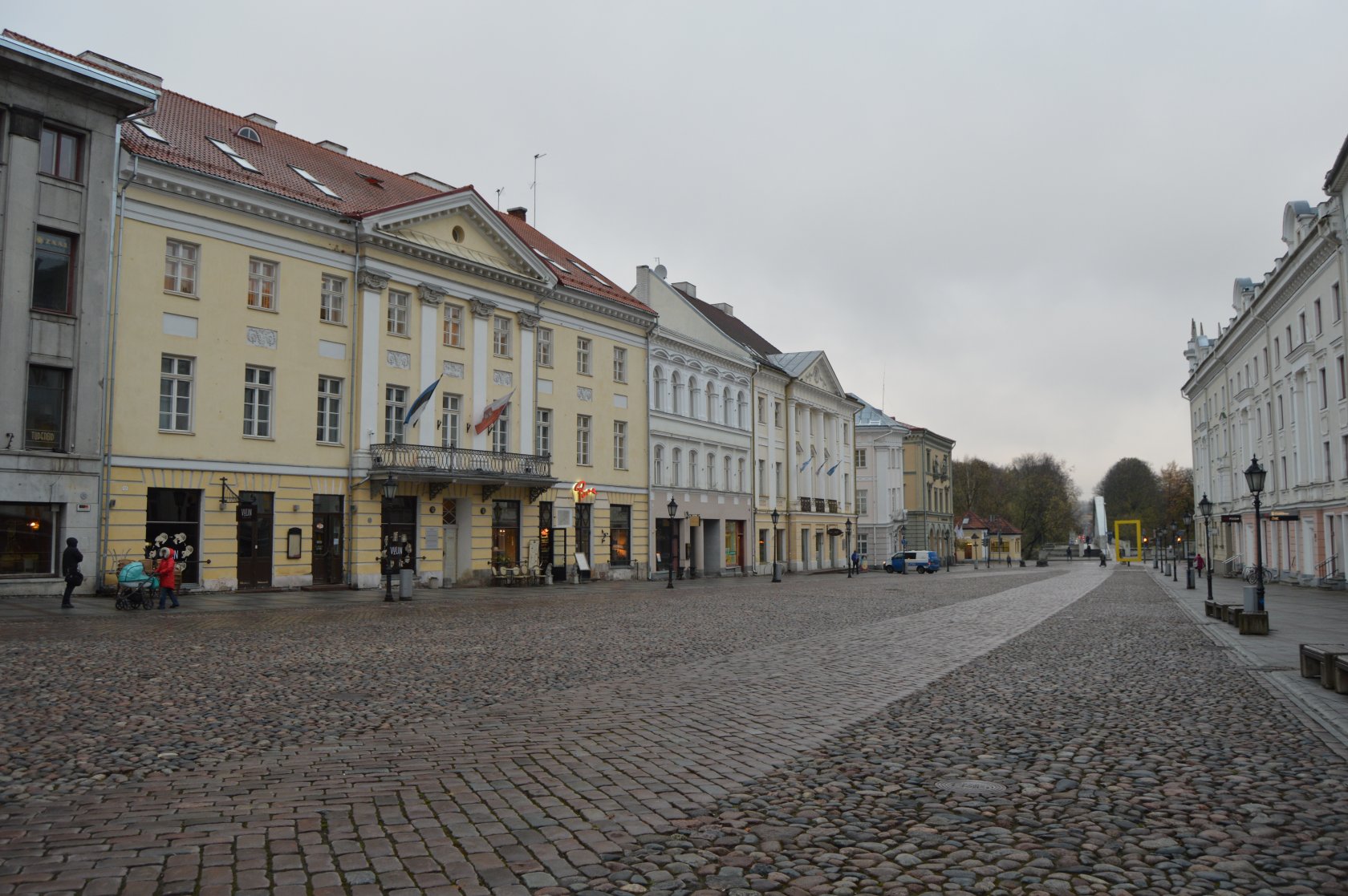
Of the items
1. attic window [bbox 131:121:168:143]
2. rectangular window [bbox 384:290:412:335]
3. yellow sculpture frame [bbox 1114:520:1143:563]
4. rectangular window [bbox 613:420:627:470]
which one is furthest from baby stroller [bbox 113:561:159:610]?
yellow sculpture frame [bbox 1114:520:1143:563]

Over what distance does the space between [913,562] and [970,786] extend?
216 feet

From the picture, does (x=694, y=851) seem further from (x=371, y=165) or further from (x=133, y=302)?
(x=371, y=165)

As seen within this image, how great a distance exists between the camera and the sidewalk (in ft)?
33.4

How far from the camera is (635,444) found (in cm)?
4694

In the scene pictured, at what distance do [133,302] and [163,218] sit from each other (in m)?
2.56

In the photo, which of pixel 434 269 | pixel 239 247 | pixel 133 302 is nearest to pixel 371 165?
pixel 434 269

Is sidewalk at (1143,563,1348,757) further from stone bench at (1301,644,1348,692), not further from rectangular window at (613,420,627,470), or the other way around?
rectangular window at (613,420,627,470)

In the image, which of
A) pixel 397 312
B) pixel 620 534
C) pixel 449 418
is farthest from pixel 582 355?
pixel 397 312

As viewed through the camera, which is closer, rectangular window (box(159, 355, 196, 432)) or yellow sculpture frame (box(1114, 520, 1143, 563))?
rectangular window (box(159, 355, 196, 432))

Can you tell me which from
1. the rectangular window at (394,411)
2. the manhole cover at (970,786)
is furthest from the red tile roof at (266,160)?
the manhole cover at (970,786)

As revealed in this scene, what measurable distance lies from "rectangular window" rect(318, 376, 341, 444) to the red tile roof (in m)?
5.48

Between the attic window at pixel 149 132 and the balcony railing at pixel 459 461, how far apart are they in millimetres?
10866

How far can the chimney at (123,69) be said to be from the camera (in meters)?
30.5

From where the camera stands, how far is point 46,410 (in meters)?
26.1
